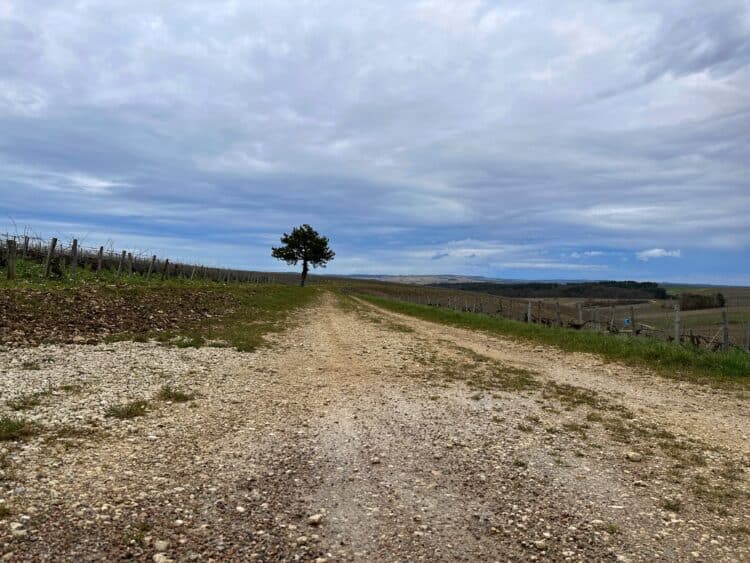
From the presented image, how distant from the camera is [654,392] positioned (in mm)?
11023

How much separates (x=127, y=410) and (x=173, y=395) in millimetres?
1145

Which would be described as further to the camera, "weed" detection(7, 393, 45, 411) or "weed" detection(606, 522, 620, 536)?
"weed" detection(7, 393, 45, 411)

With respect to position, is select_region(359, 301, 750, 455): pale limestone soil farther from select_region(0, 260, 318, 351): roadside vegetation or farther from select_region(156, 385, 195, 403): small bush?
select_region(0, 260, 318, 351): roadside vegetation

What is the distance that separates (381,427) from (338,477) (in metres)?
2.06

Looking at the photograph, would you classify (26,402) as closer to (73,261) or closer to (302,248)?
(73,261)

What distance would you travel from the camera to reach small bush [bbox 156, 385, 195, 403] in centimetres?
849

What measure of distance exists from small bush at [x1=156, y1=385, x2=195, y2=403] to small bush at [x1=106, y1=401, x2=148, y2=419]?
1.79 feet

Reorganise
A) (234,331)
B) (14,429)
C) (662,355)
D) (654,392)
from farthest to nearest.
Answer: (234,331), (662,355), (654,392), (14,429)

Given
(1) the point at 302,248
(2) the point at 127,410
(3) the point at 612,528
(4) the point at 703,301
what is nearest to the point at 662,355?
(3) the point at 612,528

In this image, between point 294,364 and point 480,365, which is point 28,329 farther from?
point 480,365

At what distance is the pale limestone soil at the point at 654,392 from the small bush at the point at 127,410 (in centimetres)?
863

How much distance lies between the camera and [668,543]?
14.3 feet

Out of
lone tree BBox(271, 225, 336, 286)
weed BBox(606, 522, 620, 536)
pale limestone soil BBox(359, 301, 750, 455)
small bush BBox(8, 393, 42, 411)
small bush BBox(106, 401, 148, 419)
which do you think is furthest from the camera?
lone tree BBox(271, 225, 336, 286)

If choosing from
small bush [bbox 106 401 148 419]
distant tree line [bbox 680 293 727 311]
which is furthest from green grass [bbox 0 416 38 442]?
distant tree line [bbox 680 293 727 311]
